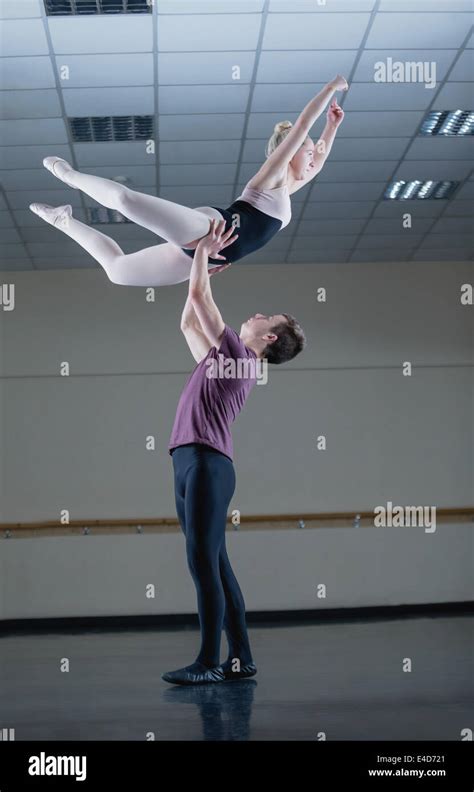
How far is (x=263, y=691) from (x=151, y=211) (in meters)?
2.00

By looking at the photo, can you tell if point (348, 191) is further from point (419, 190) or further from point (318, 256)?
point (318, 256)

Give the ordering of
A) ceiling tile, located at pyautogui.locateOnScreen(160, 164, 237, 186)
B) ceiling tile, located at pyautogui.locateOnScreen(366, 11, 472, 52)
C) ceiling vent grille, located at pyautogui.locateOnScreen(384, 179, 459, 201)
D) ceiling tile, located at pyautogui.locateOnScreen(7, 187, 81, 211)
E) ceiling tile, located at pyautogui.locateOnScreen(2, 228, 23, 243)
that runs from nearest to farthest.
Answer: ceiling tile, located at pyautogui.locateOnScreen(366, 11, 472, 52) → ceiling tile, located at pyautogui.locateOnScreen(160, 164, 237, 186) → ceiling tile, located at pyautogui.locateOnScreen(7, 187, 81, 211) → ceiling vent grille, located at pyautogui.locateOnScreen(384, 179, 459, 201) → ceiling tile, located at pyautogui.locateOnScreen(2, 228, 23, 243)

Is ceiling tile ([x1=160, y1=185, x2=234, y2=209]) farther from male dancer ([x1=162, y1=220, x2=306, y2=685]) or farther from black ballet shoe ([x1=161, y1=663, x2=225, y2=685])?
black ballet shoe ([x1=161, y1=663, x2=225, y2=685])

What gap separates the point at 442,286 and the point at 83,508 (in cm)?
374

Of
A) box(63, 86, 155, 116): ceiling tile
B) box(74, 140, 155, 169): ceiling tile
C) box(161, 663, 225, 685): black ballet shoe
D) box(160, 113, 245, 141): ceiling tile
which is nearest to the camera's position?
box(161, 663, 225, 685): black ballet shoe

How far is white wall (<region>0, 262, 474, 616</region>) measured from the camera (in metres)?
7.79

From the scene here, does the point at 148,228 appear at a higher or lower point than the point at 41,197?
lower

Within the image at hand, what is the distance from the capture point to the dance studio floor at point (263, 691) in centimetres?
291

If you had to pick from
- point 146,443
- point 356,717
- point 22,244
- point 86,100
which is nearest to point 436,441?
point 146,443

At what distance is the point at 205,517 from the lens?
296 centimetres

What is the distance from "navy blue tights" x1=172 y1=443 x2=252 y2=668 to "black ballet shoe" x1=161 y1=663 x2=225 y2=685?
94 mm

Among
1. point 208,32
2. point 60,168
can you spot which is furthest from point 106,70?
point 60,168

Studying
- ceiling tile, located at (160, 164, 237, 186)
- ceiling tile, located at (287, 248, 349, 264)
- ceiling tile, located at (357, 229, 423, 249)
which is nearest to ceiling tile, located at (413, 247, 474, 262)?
ceiling tile, located at (357, 229, 423, 249)

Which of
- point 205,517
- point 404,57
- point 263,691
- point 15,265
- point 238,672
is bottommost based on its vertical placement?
point 263,691
